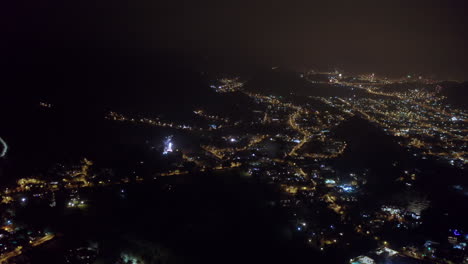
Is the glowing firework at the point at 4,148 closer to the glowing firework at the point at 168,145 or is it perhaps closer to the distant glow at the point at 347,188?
the glowing firework at the point at 168,145

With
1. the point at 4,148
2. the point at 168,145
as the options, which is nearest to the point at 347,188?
the point at 168,145

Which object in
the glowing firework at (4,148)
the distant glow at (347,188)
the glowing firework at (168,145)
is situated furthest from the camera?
the glowing firework at (168,145)

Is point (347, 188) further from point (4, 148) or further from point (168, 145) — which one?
point (4, 148)

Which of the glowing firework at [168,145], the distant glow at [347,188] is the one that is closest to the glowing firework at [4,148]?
the glowing firework at [168,145]

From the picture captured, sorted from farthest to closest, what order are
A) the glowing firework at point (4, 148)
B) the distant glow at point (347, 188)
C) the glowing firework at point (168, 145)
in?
the glowing firework at point (168, 145) → the glowing firework at point (4, 148) → the distant glow at point (347, 188)

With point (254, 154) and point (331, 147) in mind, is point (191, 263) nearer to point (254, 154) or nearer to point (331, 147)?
point (254, 154)

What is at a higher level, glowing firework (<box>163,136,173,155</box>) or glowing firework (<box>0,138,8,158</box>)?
glowing firework (<box>0,138,8,158</box>)

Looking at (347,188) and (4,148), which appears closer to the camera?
(347,188)

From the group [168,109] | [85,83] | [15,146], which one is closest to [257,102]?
[168,109]

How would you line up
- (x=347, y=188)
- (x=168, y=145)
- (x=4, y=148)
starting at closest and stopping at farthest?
1. (x=347, y=188)
2. (x=4, y=148)
3. (x=168, y=145)

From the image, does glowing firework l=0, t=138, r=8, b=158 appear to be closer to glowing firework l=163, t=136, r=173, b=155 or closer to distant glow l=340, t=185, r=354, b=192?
glowing firework l=163, t=136, r=173, b=155

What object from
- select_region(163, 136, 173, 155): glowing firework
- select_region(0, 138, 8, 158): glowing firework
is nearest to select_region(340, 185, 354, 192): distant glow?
select_region(163, 136, 173, 155): glowing firework
